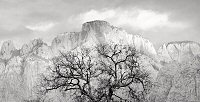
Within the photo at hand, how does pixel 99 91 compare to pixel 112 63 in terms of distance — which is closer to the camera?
pixel 99 91

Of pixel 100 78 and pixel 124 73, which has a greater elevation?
pixel 124 73

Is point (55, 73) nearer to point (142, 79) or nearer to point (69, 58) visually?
point (69, 58)

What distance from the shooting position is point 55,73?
21.5 meters

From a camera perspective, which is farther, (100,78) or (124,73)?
(100,78)

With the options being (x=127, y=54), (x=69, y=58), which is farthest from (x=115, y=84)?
(x=69, y=58)

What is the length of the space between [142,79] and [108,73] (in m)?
2.36

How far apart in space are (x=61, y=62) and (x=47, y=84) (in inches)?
71.9

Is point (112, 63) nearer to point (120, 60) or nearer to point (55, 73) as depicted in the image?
point (120, 60)

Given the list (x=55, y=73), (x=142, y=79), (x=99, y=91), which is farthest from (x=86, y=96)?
(x=142, y=79)

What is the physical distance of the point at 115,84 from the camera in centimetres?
2081

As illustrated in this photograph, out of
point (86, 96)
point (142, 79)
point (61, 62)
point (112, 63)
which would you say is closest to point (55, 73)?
point (61, 62)

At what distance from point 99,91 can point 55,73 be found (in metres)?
3.38

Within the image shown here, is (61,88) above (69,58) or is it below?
below

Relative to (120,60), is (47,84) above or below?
below
